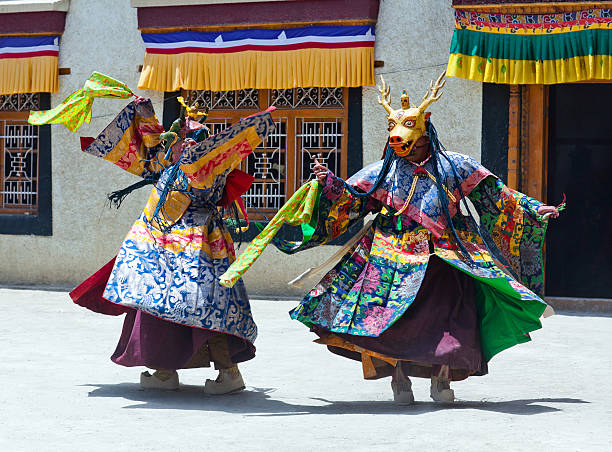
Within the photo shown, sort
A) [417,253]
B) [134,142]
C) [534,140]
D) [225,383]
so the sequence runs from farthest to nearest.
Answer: [534,140] < [134,142] < [225,383] < [417,253]

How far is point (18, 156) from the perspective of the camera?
12.6 meters

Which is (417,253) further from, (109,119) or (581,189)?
(109,119)

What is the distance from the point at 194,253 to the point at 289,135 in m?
5.47

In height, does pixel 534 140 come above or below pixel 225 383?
above

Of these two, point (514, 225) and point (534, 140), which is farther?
point (534, 140)

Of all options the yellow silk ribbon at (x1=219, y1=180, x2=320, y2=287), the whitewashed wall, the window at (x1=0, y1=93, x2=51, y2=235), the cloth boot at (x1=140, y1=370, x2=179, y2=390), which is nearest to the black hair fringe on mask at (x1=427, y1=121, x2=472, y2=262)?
the yellow silk ribbon at (x1=219, y1=180, x2=320, y2=287)

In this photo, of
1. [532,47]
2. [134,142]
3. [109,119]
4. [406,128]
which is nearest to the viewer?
[406,128]

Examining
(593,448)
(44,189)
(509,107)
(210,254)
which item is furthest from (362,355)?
(44,189)

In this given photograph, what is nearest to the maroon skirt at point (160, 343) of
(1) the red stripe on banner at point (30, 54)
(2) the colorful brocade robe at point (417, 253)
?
(2) the colorful brocade robe at point (417, 253)

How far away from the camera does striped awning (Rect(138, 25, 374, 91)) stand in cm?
1084

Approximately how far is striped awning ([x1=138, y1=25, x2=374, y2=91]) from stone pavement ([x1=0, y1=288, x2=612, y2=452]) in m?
3.39

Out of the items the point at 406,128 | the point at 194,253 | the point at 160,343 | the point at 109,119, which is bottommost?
the point at 160,343

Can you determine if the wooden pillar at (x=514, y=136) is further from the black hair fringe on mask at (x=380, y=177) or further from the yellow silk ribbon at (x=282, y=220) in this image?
the yellow silk ribbon at (x=282, y=220)

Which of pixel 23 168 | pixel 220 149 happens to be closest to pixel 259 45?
pixel 23 168
